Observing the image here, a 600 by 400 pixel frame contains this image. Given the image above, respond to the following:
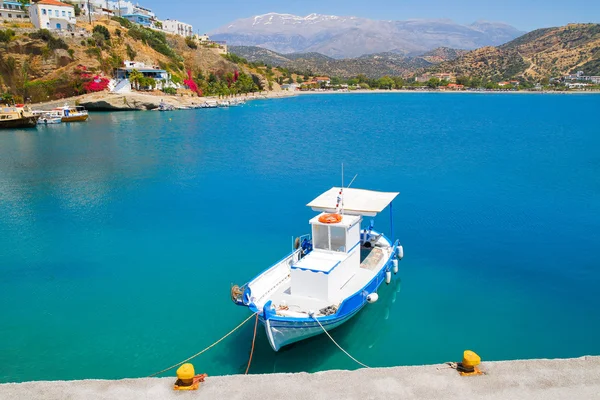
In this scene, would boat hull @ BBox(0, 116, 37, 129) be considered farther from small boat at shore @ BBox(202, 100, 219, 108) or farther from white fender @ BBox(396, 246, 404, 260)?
white fender @ BBox(396, 246, 404, 260)

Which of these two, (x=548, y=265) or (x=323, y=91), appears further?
(x=323, y=91)

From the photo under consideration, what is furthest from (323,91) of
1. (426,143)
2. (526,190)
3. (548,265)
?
(548,265)

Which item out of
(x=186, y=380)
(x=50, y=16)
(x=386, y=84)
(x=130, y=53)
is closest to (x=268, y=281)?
(x=186, y=380)

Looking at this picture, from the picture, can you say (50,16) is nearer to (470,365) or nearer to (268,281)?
(268,281)

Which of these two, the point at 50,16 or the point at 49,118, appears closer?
the point at 49,118

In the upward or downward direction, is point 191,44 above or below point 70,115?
above

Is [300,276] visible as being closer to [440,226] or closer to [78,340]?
[78,340]

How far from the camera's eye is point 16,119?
57438mm

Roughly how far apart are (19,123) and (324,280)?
5865cm

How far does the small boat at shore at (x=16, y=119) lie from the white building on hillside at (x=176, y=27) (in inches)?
2888

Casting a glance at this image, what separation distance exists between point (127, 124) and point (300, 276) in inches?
2199

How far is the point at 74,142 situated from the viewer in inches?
1893

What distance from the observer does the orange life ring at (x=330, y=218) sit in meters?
13.9

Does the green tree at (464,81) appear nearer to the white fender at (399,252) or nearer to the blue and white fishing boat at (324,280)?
the white fender at (399,252)
